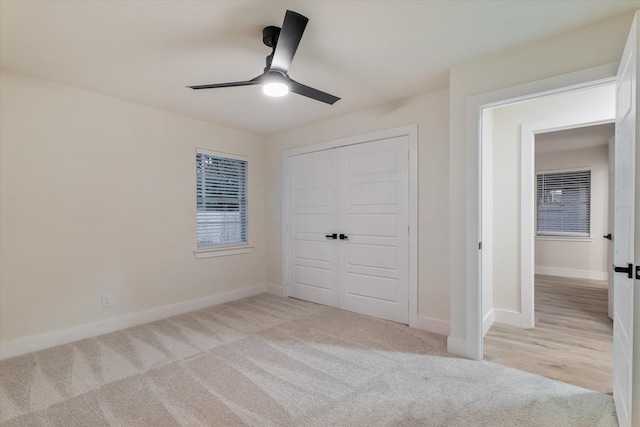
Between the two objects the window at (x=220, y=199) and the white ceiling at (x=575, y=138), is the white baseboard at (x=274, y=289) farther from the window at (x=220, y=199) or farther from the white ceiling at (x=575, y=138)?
the white ceiling at (x=575, y=138)

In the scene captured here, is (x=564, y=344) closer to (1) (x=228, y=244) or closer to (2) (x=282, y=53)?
(2) (x=282, y=53)

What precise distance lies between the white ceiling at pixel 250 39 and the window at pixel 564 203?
197 inches

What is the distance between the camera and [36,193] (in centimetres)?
275

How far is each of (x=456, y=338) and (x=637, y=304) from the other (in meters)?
1.40

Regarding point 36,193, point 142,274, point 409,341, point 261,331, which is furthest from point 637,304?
point 36,193

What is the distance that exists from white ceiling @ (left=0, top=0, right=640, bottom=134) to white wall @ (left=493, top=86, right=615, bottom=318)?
109cm

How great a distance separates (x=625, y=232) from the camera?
164 centimetres

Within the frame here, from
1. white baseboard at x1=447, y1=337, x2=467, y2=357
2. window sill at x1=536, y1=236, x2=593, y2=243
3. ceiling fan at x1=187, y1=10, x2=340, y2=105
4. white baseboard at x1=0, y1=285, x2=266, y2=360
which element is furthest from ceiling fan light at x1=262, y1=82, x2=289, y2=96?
window sill at x1=536, y1=236, x2=593, y2=243

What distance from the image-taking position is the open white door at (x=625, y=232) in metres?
1.47

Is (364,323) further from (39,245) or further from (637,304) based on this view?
(39,245)

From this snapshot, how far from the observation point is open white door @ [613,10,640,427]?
147 cm

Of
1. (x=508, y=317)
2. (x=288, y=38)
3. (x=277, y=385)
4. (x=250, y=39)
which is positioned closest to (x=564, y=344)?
(x=508, y=317)

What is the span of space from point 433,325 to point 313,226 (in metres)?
1.93

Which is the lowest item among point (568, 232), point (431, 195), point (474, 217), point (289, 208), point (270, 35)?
point (568, 232)
